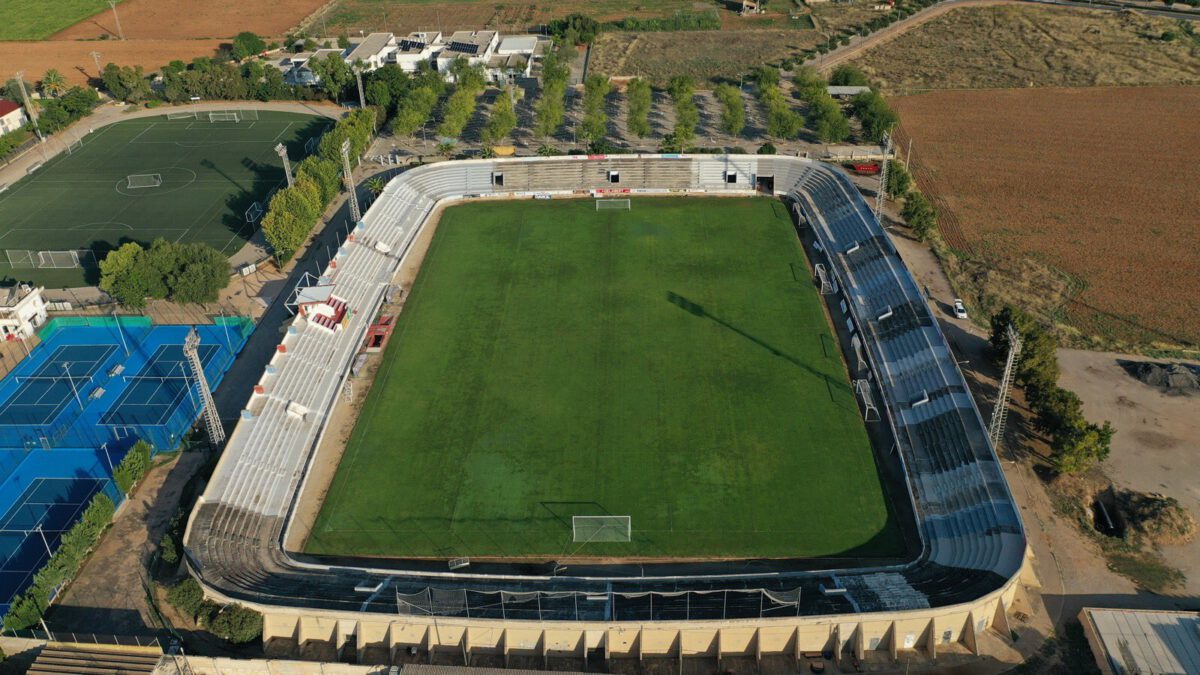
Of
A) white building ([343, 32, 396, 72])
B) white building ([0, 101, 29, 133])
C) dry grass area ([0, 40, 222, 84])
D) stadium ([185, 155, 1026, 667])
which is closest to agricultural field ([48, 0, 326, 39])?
dry grass area ([0, 40, 222, 84])

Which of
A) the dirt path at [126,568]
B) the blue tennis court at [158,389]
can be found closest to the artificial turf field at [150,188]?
the blue tennis court at [158,389]

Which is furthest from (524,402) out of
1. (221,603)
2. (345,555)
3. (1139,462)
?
(1139,462)

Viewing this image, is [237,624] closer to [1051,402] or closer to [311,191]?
[1051,402]

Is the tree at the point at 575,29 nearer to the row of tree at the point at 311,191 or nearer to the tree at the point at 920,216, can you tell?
the row of tree at the point at 311,191

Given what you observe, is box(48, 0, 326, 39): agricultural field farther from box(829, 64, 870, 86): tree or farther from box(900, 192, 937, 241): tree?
box(900, 192, 937, 241): tree

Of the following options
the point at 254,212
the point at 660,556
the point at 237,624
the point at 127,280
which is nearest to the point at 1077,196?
the point at 660,556
